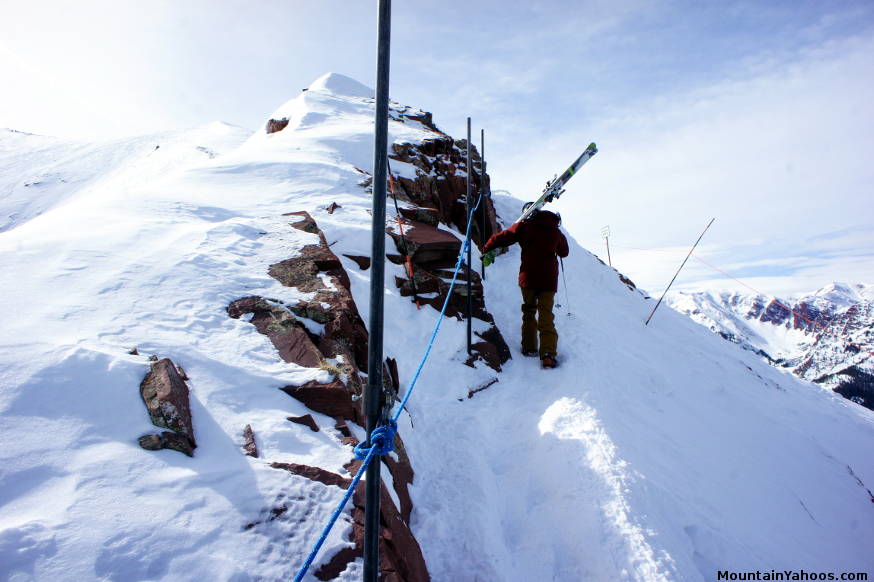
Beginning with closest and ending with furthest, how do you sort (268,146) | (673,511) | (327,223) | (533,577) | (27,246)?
(533,577), (673,511), (27,246), (327,223), (268,146)

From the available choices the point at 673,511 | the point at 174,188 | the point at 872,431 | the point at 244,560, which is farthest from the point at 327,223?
the point at 872,431

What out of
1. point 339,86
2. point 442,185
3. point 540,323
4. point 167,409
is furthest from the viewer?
point 339,86

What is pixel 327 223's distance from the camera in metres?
8.43

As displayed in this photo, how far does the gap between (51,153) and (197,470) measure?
183 ft

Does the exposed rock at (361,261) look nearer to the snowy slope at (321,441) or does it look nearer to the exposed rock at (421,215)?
the snowy slope at (321,441)

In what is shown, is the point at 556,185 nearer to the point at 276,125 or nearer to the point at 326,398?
the point at 326,398

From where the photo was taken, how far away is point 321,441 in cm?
346

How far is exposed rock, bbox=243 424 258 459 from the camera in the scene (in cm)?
304

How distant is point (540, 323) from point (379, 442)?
5.95m

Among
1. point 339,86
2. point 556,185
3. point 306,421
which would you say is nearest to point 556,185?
point 556,185

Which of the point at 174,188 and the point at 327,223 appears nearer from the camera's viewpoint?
the point at 327,223

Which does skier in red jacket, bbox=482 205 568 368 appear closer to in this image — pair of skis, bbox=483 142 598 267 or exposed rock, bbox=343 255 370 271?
pair of skis, bbox=483 142 598 267

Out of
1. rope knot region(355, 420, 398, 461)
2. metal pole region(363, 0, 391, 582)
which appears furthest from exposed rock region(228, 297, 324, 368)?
metal pole region(363, 0, 391, 582)

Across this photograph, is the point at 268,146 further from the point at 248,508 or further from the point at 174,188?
the point at 248,508
